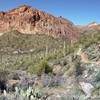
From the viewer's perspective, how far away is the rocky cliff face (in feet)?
334

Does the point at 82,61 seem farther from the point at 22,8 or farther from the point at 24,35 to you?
the point at 22,8

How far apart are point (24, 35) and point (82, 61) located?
6990cm

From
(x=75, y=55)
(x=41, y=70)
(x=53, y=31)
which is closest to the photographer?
(x=41, y=70)

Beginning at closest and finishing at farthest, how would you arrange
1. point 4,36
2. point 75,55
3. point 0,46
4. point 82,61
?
1. point 82,61
2. point 75,55
3. point 0,46
4. point 4,36

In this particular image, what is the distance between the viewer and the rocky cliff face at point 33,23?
102 metres

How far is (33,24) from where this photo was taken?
106625mm

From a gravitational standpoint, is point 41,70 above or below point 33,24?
below

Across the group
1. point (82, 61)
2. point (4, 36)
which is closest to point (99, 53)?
point (82, 61)

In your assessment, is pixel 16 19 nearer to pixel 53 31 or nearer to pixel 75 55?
pixel 53 31

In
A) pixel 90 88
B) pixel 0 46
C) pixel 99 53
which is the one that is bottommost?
pixel 90 88

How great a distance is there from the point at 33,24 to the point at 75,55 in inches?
3195

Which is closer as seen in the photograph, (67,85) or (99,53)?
(67,85)

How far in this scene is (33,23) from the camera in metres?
106

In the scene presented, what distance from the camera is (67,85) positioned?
14.9 metres
